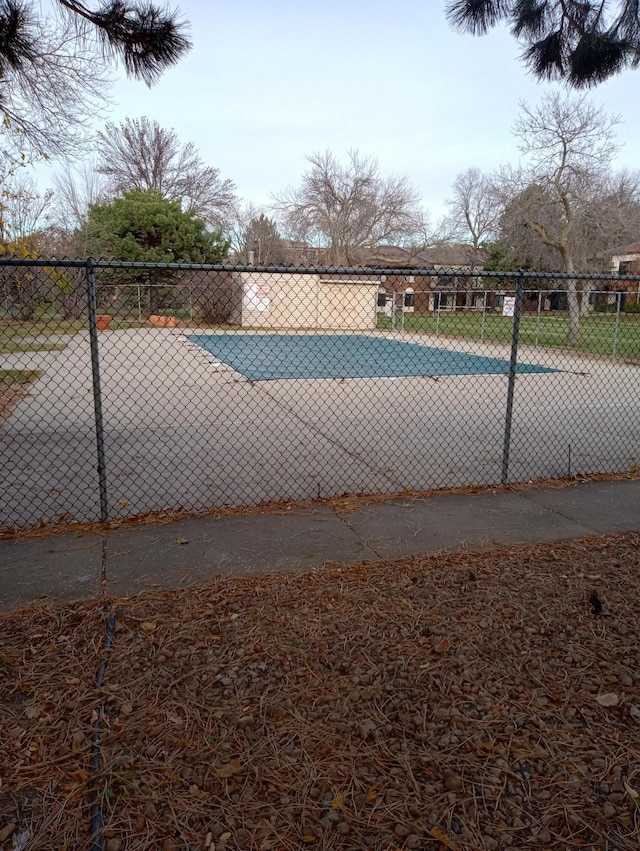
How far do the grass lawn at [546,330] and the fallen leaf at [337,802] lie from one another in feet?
45.1

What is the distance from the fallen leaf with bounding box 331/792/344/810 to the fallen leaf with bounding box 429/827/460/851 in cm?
27

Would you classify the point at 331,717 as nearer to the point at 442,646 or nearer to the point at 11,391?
the point at 442,646

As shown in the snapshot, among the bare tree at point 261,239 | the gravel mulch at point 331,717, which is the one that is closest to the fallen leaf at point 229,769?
the gravel mulch at point 331,717

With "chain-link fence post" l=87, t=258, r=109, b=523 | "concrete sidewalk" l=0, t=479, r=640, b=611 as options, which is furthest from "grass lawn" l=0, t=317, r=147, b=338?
"concrete sidewalk" l=0, t=479, r=640, b=611

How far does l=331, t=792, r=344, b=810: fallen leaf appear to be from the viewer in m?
1.79

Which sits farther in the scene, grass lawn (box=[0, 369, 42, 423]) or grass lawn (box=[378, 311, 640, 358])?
grass lawn (box=[378, 311, 640, 358])

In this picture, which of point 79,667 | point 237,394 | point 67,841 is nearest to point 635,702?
point 67,841

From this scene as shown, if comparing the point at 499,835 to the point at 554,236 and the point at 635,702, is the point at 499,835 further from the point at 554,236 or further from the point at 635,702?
the point at 554,236

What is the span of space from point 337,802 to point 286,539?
2.02 metres

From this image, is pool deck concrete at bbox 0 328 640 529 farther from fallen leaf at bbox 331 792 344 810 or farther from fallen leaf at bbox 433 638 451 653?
fallen leaf at bbox 331 792 344 810

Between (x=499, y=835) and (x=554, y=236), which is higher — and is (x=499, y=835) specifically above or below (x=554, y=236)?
below

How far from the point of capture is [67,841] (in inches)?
66.1

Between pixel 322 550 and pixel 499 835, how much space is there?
6.53 feet

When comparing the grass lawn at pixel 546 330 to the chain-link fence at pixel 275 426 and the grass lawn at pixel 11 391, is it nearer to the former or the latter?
the chain-link fence at pixel 275 426
